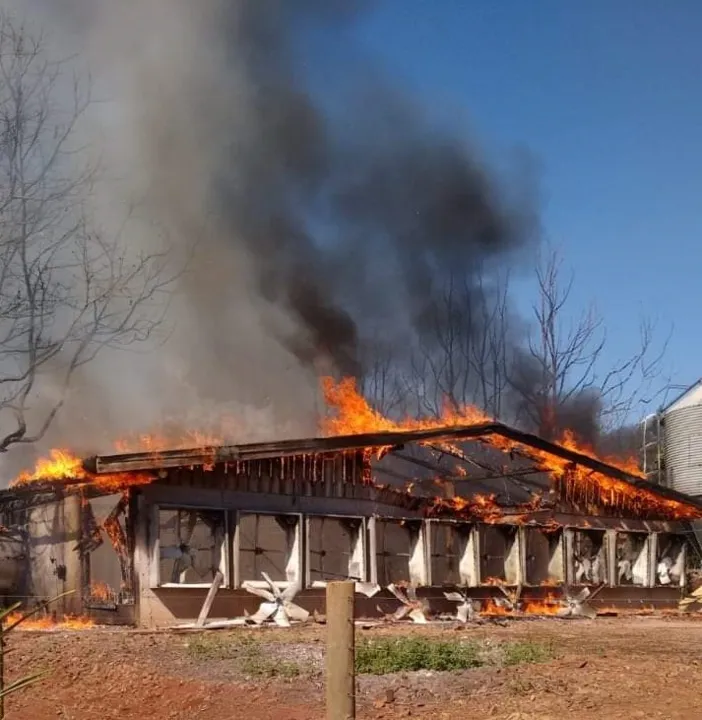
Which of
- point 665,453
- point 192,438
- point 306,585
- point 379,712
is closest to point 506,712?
point 379,712

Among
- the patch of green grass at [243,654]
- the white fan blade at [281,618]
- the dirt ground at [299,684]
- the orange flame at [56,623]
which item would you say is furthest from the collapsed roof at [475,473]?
the dirt ground at [299,684]

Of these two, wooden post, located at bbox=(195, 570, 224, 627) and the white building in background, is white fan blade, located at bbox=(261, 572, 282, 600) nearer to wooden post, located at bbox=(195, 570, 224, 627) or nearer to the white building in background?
wooden post, located at bbox=(195, 570, 224, 627)

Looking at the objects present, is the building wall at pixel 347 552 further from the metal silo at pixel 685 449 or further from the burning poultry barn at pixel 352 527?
the metal silo at pixel 685 449

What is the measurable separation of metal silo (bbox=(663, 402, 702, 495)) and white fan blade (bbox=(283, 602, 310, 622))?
740 inches

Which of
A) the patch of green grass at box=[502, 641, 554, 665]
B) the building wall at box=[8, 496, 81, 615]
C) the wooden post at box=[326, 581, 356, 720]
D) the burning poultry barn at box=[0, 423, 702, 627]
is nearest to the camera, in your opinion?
the wooden post at box=[326, 581, 356, 720]

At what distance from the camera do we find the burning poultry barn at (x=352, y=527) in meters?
17.1

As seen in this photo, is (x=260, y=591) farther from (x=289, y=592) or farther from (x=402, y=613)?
(x=402, y=613)

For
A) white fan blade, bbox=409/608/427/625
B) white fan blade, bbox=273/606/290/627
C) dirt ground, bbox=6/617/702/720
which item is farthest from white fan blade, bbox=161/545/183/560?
white fan blade, bbox=409/608/427/625

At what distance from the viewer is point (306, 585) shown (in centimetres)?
1897

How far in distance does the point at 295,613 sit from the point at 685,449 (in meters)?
19.7

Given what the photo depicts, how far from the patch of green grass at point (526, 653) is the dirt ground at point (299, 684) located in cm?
18

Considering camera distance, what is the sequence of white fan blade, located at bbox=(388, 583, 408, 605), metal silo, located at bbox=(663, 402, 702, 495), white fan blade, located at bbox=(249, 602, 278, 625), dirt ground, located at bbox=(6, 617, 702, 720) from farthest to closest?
metal silo, located at bbox=(663, 402, 702, 495) → white fan blade, located at bbox=(388, 583, 408, 605) → white fan blade, located at bbox=(249, 602, 278, 625) → dirt ground, located at bbox=(6, 617, 702, 720)

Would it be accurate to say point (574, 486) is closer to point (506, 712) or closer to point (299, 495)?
point (299, 495)

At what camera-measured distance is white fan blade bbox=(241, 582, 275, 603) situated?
17.7m
